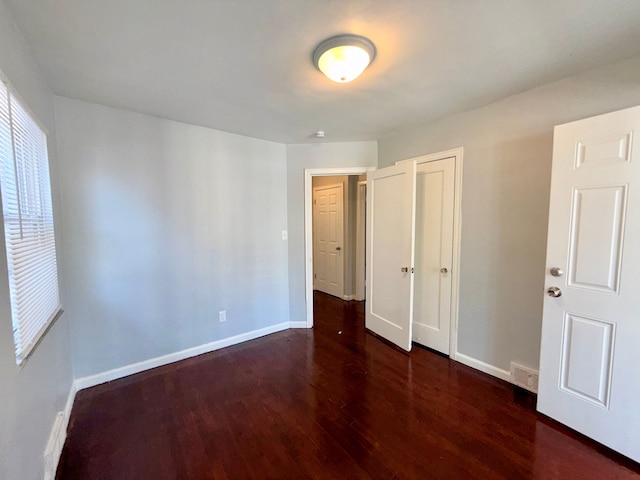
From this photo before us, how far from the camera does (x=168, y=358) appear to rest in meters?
2.62

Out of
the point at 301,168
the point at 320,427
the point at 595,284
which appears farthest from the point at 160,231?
the point at 595,284

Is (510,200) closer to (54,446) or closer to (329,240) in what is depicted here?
(329,240)

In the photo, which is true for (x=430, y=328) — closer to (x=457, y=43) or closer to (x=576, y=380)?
(x=576, y=380)

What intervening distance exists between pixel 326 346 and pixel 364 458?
55.6 inches

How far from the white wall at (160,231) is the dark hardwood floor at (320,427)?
1.39ft

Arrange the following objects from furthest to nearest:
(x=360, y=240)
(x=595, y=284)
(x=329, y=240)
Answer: (x=329, y=240) < (x=360, y=240) < (x=595, y=284)

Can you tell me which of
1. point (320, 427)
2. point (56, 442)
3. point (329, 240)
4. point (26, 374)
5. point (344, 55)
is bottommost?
point (320, 427)

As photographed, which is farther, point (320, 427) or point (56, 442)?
point (320, 427)

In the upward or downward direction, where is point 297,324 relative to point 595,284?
downward

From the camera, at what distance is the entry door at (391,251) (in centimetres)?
274

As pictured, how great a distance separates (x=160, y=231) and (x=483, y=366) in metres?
3.15

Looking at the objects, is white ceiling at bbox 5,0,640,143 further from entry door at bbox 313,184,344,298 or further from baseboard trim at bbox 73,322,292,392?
entry door at bbox 313,184,344,298

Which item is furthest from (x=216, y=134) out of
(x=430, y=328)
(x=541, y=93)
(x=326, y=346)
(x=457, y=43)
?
(x=430, y=328)

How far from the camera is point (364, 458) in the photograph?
1.56m
